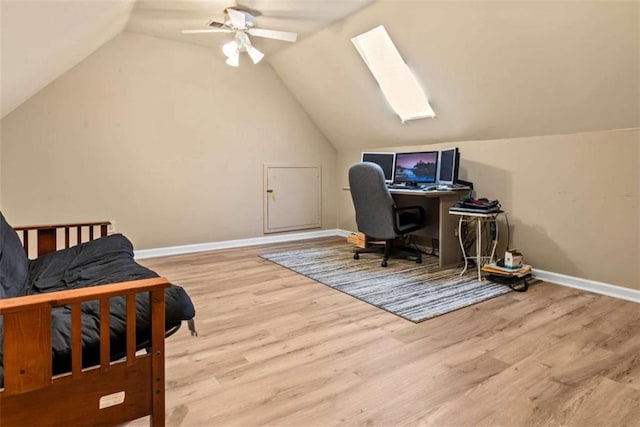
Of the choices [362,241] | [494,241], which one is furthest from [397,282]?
[362,241]

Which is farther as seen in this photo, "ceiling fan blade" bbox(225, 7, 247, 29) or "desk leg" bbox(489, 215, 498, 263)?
"desk leg" bbox(489, 215, 498, 263)

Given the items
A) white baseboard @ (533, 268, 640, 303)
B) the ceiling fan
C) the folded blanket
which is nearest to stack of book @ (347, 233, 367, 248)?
white baseboard @ (533, 268, 640, 303)

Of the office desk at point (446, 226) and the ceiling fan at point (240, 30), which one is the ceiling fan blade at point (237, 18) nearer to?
the ceiling fan at point (240, 30)

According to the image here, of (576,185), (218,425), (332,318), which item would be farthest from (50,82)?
(576,185)

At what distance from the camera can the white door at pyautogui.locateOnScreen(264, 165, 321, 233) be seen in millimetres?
5055

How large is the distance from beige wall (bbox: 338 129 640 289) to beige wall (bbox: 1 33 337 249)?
267 centimetres

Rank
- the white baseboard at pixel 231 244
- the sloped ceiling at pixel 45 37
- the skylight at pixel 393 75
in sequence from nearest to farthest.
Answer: the sloped ceiling at pixel 45 37, the skylight at pixel 393 75, the white baseboard at pixel 231 244

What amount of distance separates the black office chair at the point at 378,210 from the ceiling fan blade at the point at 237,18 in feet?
5.33

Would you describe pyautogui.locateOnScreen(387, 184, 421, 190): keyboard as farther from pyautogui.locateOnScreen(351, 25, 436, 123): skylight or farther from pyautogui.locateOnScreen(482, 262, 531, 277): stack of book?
pyautogui.locateOnScreen(482, 262, 531, 277): stack of book

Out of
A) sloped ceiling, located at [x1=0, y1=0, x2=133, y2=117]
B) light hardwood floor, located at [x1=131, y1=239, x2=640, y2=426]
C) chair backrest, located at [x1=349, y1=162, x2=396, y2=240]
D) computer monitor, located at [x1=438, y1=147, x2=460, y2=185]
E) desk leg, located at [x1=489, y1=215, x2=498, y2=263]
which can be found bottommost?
A: light hardwood floor, located at [x1=131, y1=239, x2=640, y2=426]

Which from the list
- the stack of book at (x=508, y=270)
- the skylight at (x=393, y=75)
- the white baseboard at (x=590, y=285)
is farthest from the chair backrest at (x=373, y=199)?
the white baseboard at (x=590, y=285)

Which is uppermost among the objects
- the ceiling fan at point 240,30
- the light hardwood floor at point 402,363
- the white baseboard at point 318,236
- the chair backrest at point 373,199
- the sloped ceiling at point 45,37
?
the ceiling fan at point 240,30

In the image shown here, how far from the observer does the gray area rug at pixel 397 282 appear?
2.73 m

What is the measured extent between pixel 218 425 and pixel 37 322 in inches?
29.3
